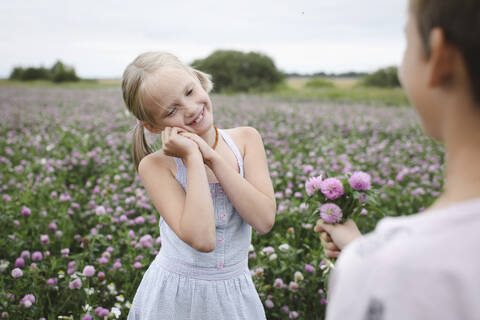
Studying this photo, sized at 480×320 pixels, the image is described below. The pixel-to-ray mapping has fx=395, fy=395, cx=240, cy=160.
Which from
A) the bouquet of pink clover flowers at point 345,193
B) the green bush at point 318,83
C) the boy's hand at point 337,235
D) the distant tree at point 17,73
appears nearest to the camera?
the boy's hand at point 337,235

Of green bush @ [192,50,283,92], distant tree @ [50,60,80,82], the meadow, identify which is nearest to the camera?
the meadow

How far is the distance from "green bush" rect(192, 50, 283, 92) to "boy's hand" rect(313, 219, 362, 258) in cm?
2572

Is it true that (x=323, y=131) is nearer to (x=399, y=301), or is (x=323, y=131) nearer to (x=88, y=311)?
(x=88, y=311)

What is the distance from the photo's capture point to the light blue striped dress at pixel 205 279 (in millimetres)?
1475

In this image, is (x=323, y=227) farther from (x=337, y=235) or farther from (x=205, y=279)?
(x=205, y=279)

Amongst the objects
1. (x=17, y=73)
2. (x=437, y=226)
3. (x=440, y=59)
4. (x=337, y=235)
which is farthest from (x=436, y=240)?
(x=17, y=73)

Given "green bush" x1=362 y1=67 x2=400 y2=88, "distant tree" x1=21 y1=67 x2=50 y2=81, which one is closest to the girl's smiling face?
"green bush" x1=362 y1=67 x2=400 y2=88

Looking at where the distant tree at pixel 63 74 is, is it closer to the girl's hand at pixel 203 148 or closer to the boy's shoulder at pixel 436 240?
the girl's hand at pixel 203 148

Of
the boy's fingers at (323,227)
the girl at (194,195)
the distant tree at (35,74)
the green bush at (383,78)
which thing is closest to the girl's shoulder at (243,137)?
the girl at (194,195)

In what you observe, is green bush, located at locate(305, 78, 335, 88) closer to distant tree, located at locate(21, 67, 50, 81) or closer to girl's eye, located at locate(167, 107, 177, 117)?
girl's eye, located at locate(167, 107, 177, 117)

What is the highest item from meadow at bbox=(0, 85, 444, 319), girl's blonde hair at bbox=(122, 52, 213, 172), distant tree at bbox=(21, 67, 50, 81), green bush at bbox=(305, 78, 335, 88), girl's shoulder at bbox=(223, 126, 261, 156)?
distant tree at bbox=(21, 67, 50, 81)

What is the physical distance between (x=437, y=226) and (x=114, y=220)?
3062mm

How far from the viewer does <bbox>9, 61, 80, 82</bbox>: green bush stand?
1674 inches

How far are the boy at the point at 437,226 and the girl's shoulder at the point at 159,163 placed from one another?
2.98 ft
